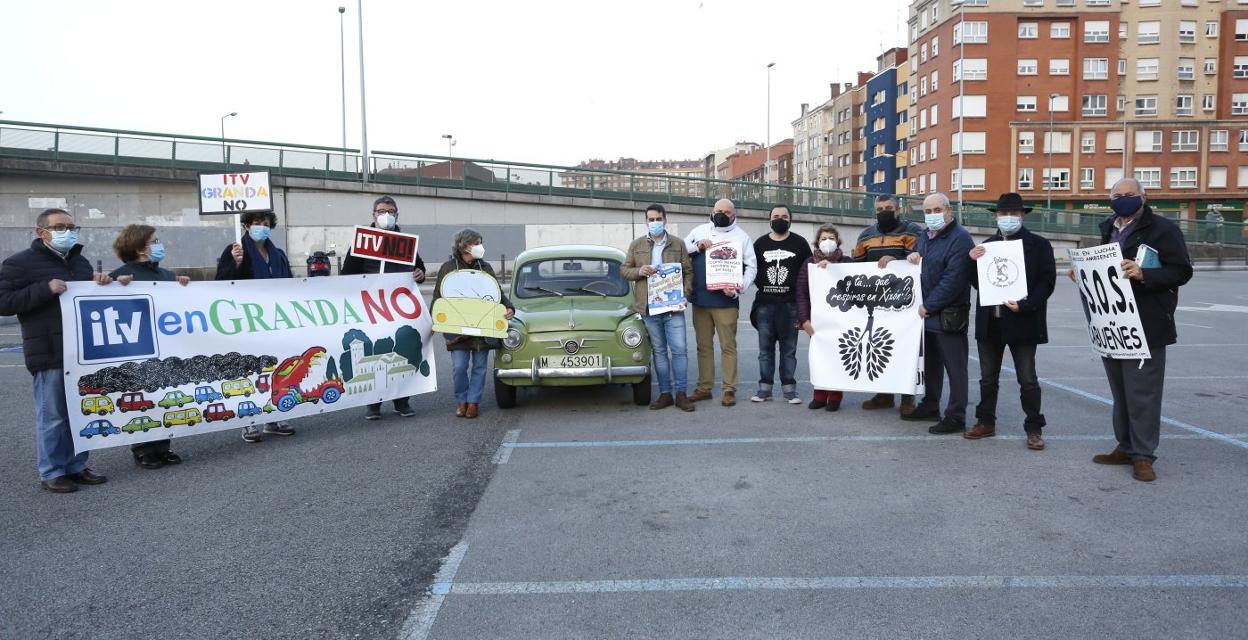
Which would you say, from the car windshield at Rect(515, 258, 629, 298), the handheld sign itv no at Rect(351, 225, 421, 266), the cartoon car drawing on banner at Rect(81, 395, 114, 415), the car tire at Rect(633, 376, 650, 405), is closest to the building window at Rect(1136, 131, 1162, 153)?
the car windshield at Rect(515, 258, 629, 298)

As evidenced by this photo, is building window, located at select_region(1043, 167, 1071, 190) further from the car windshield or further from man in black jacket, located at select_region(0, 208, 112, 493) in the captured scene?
man in black jacket, located at select_region(0, 208, 112, 493)

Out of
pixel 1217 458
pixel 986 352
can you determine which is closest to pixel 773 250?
pixel 986 352

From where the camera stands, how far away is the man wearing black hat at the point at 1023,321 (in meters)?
6.62

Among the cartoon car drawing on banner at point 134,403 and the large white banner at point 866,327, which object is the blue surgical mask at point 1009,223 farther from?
the cartoon car drawing on banner at point 134,403

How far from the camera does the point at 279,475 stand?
250 inches

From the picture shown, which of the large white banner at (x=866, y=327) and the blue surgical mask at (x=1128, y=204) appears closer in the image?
the blue surgical mask at (x=1128, y=204)

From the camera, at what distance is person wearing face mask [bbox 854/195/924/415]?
821cm

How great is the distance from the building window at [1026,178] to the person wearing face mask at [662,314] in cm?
6854

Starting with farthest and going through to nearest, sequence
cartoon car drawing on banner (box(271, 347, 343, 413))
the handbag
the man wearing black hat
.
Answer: cartoon car drawing on banner (box(271, 347, 343, 413)), the handbag, the man wearing black hat

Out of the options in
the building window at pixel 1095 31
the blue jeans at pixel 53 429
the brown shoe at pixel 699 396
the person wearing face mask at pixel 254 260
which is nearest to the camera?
the blue jeans at pixel 53 429

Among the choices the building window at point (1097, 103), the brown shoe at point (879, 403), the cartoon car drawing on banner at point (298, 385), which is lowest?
the brown shoe at point (879, 403)

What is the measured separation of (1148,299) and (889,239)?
8.81ft

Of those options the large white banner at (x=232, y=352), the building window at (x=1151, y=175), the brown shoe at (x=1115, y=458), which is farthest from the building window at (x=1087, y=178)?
the large white banner at (x=232, y=352)

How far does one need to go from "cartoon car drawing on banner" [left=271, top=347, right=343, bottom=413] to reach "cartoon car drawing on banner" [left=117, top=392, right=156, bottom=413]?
99 centimetres
